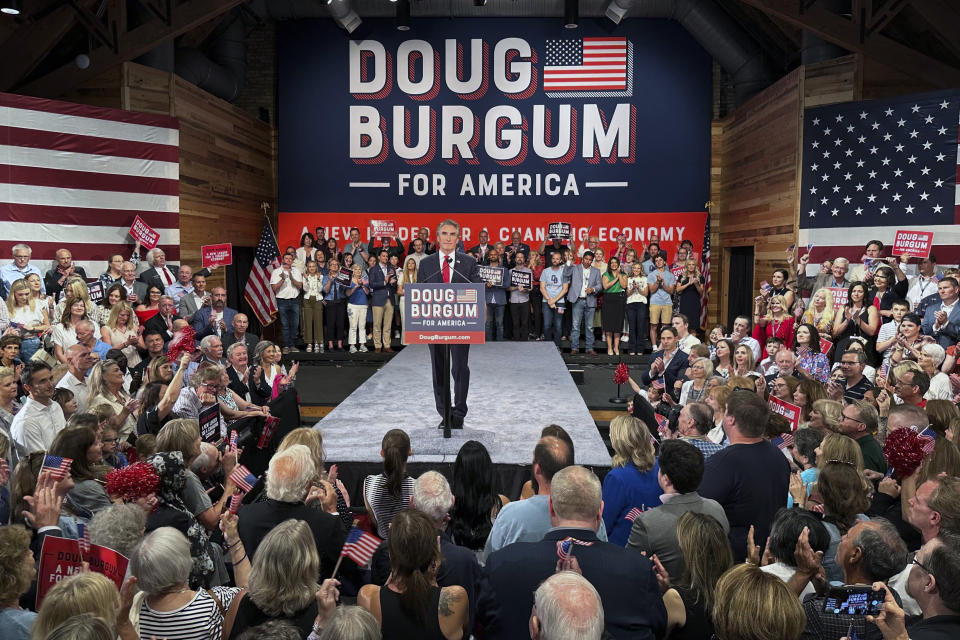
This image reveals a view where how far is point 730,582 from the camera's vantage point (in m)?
2.04

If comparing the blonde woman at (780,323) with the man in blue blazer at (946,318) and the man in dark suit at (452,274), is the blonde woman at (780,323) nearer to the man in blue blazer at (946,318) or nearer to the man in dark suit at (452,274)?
the man in blue blazer at (946,318)

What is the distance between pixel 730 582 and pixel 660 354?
5203 millimetres

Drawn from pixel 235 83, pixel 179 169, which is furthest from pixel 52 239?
pixel 235 83

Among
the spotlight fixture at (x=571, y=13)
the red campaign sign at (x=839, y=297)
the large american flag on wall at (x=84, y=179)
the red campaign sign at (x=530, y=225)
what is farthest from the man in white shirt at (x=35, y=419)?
the spotlight fixture at (x=571, y=13)

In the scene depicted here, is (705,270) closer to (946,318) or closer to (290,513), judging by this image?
(946,318)

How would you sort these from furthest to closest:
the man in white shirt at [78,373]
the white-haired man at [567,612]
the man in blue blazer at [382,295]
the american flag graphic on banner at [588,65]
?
the american flag graphic on banner at [588,65] → the man in blue blazer at [382,295] → the man in white shirt at [78,373] → the white-haired man at [567,612]

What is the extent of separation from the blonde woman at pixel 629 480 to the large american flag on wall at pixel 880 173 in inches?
290

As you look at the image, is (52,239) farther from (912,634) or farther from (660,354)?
(912,634)

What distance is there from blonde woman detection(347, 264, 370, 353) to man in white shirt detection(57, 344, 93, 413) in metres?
6.68

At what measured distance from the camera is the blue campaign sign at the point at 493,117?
1405 centimetres

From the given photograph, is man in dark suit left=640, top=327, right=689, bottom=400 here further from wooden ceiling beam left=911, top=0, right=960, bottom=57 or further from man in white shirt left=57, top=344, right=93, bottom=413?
wooden ceiling beam left=911, top=0, right=960, bottom=57

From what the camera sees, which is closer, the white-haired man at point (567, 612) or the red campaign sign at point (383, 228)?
the white-haired man at point (567, 612)

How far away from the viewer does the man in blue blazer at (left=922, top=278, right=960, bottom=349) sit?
21.7 ft

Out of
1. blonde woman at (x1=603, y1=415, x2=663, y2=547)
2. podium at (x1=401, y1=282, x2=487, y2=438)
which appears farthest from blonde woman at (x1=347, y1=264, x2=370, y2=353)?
blonde woman at (x1=603, y1=415, x2=663, y2=547)
